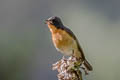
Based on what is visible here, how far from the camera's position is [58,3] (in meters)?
24.3

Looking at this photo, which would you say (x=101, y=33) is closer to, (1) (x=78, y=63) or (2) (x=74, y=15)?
(2) (x=74, y=15)

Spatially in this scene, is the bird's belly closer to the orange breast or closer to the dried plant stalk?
the orange breast

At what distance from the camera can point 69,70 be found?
12.0 ft

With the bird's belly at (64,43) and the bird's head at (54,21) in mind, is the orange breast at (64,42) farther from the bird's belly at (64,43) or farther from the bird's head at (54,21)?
the bird's head at (54,21)

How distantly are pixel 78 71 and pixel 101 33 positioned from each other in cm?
1536

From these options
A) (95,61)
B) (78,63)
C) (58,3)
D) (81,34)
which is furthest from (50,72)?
(78,63)

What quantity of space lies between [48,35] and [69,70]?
47.3ft

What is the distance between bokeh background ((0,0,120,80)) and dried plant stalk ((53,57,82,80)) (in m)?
7.48

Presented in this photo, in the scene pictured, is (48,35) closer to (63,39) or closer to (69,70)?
(63,39)

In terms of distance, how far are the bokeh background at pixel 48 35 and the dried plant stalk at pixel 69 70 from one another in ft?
24.5

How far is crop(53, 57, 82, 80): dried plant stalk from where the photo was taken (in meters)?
3.57

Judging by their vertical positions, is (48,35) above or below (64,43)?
above

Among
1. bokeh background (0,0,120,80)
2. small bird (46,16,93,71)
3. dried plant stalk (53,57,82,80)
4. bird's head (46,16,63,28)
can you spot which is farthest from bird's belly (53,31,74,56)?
bokeh background (0,0,120,80)

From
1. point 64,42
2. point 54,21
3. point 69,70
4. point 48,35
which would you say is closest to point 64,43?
point 64,42
